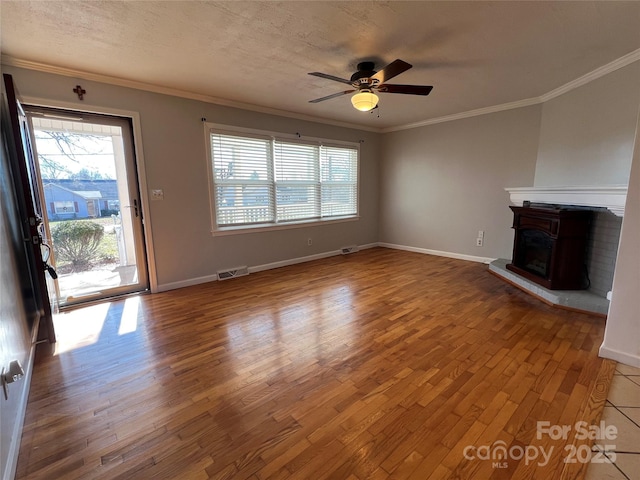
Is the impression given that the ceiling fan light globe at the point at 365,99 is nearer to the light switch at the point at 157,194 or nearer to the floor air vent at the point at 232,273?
the light switch at the point at 157,194

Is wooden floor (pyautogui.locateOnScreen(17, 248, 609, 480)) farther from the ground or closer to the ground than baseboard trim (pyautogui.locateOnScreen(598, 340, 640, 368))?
closer to the ground

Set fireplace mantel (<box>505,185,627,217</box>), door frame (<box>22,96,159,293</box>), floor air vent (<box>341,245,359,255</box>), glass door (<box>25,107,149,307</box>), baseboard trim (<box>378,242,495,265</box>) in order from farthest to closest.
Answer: floor air vent (<box>341,245,359,255</box>), baseboard trim (<box>378,242,495,265</box>), glass door (<box>25,107,149,307</box>), door frame (<box>22,96,159,293</box>), fireplace mantel (<box>505,185,627,217</box>)

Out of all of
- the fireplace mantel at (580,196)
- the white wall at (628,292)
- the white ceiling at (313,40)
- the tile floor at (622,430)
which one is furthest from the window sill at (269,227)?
the tile floor at (622,430)

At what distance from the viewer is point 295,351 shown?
2.36 m

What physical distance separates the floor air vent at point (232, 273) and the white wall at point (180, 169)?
8cm

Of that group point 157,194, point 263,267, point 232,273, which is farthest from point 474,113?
point 157,194

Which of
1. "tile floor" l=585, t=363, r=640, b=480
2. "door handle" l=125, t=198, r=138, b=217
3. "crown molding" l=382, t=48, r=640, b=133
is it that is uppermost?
"crown molding" l=382, t=48, r=640, b=133

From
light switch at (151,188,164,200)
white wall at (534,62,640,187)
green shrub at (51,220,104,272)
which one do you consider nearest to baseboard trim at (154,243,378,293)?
green shrub at (51,220,104,272)

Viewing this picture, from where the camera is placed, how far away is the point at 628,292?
2.08 m

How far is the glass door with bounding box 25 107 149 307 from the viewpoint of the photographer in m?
3.10

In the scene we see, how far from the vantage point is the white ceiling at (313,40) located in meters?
2.01

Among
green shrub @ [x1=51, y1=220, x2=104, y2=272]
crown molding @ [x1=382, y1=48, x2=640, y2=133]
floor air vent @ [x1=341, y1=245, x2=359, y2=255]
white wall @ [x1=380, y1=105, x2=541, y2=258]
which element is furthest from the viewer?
floor air vent @ [x1=341, y1=245, x2=359, y2=255]

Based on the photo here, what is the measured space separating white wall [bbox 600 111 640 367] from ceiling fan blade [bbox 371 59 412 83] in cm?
162

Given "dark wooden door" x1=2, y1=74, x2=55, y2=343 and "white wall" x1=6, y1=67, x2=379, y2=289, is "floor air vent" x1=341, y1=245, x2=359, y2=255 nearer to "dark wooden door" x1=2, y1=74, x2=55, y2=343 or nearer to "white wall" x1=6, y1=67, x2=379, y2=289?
"white wall" x1=6, y1=67, x2=379, y2=289
